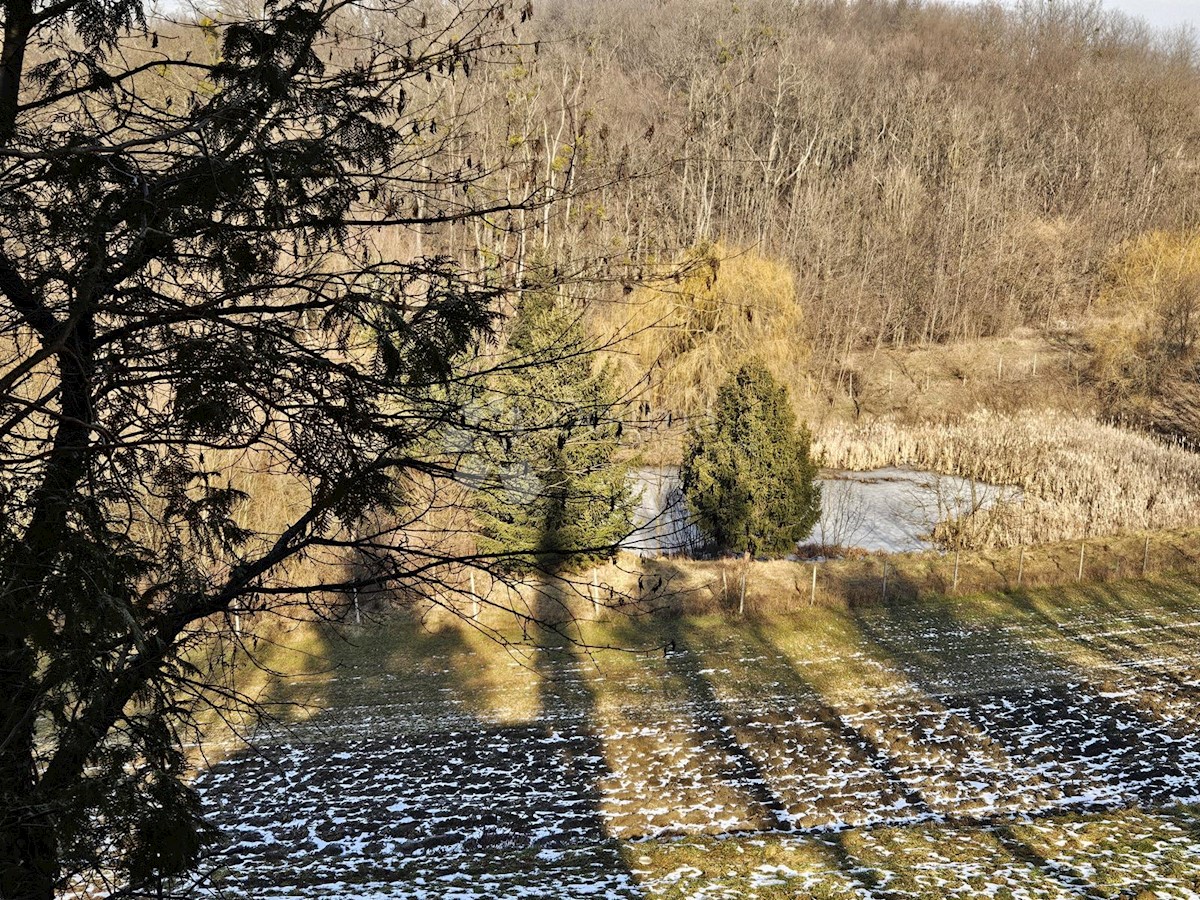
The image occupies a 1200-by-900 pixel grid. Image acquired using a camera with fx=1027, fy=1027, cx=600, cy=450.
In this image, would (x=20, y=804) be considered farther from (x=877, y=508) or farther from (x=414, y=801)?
(x=877, y=508)

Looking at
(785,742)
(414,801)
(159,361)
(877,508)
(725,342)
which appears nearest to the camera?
(159,361)

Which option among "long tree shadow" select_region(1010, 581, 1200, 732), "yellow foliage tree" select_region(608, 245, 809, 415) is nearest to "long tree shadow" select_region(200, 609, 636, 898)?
"long tree shadow" select_region(1010, 581, 1200, 732)

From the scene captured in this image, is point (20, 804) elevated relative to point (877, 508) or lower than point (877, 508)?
elevated

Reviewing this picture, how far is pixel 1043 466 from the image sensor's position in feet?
80.2

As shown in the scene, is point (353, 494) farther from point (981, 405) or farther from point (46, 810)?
point (981, 405)

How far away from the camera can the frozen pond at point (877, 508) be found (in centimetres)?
2148

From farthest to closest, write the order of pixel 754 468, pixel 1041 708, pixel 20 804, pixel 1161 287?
pixel 1161 287
pixel 754 468
pixel 1041 708
pixel 20 804

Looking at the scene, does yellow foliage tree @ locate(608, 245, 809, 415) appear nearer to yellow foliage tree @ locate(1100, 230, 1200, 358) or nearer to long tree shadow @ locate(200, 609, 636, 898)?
long tree shadow @ locate(200, 609, 636, 898)

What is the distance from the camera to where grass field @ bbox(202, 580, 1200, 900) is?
27.5 feet

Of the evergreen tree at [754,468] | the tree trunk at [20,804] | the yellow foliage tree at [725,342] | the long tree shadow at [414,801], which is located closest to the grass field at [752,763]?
the long tree shadow at [414,801]

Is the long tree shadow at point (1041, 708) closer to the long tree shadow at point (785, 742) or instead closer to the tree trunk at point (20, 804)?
the long tree shadow at point (785, 742)

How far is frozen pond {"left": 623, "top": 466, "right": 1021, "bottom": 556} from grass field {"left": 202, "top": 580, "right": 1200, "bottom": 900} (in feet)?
11.6

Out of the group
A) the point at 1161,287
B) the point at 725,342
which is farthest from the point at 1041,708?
the point at 1161,287

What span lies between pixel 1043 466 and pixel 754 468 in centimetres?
913
